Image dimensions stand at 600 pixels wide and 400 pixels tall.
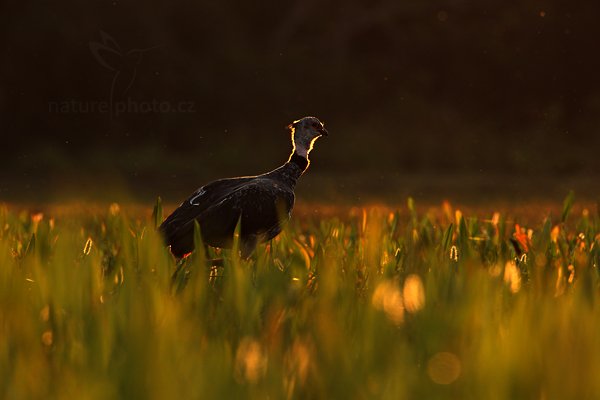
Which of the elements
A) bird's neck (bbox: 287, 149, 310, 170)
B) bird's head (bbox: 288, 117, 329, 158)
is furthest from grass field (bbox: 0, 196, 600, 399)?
bird's head (bbox: 288, 117, 329, 158)

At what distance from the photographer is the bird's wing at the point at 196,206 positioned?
14.5 feet

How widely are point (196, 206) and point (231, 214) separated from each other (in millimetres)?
194

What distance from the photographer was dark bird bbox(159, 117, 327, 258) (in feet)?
14.5

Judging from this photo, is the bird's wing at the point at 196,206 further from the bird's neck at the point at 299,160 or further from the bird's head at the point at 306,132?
the bird's head at the point at 306,132

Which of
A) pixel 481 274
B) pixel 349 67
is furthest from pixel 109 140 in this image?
pixel 481 274

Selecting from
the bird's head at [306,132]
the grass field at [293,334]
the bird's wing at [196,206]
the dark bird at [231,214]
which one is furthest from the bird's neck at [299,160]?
the grass field at [293,334]

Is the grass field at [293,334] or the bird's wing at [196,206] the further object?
the bird's wing at [196,206]

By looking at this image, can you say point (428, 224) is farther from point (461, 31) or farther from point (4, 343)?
point (461, 31)

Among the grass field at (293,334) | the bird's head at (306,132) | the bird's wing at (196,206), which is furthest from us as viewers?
the bird's head at (306,132)

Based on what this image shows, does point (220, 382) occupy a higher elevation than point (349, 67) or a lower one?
lower

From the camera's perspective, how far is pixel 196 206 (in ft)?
15.1

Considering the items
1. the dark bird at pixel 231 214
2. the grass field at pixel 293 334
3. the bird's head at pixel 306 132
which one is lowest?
the grass field at pixel 293 334

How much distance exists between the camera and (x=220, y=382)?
186 cm

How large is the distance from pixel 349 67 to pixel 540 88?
3.70 metres
